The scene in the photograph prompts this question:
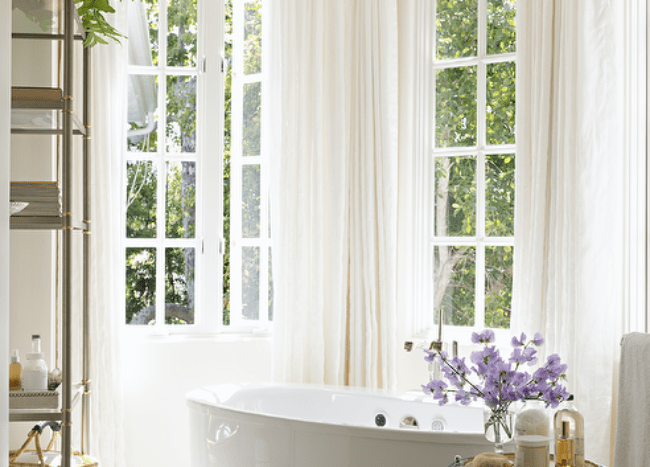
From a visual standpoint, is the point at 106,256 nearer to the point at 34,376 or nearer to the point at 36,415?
the point at 34,376

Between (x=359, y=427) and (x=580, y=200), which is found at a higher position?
(x=580, y=200)

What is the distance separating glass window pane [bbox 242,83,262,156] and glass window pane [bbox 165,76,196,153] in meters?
0.29

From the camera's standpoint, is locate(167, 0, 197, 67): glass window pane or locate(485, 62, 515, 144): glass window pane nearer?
locate(485, 62, 515, 144): glass window pane

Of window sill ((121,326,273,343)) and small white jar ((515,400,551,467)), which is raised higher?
small white jar ((515,400,551,467))

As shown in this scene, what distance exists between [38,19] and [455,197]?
6.95ft

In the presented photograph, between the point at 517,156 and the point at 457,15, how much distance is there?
98cm

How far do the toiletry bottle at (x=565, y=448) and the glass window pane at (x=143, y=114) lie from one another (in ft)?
8.85

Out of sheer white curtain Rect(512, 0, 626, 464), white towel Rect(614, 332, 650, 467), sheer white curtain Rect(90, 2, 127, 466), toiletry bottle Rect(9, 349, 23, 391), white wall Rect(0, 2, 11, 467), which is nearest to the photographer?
white wall Rect(0, 2, 11, 467)

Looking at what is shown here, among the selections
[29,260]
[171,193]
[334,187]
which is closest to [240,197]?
[171,193]

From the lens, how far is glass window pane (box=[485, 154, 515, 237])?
10.3ft

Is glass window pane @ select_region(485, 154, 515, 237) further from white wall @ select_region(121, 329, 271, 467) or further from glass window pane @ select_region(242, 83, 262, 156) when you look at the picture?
white wall @ select_region(121, 329, 271, 467)

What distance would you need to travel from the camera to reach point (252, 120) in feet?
11.5

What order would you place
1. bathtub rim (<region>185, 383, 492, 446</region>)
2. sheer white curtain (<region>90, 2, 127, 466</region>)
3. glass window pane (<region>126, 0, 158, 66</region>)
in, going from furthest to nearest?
1. glass window pane (<region>126, 0, 158, 66</region>)
2. sheer white curtain (<region>90, 2, 127, 466</region>)
3. bathtub rim (<region>185, 383, 492, 446</region>)

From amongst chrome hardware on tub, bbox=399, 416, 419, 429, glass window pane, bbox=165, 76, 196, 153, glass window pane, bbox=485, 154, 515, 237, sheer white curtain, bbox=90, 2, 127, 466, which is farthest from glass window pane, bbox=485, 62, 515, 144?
sheer white curtain, bbox=90, 2, 127, 466
